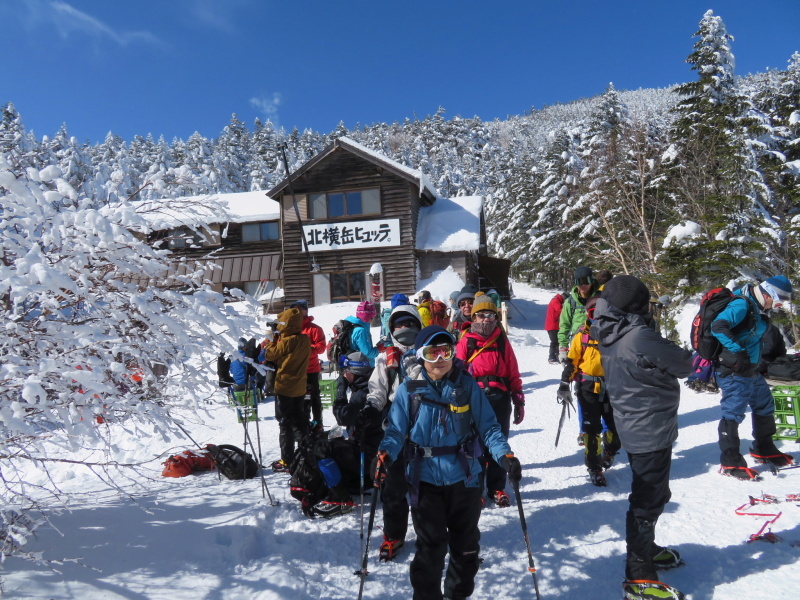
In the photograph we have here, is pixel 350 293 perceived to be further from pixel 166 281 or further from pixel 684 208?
pixel 166 281

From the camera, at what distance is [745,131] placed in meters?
16.3

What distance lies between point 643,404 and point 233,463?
4503 mm

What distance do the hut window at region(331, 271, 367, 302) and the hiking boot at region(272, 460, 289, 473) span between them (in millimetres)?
14044

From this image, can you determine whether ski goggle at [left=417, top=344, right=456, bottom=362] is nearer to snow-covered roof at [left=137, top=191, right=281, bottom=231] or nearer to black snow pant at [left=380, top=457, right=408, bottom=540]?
black snow pant at [left=380, top=457, right=408, bottom=540]

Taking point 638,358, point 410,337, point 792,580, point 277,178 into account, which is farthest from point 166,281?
point 277,178

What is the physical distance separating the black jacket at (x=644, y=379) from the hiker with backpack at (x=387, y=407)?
60.7 inches

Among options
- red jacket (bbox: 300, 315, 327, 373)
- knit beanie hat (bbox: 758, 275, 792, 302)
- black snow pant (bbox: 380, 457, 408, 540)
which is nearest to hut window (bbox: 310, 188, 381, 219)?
red jacket (bbox: 300, 315, 327, 373)

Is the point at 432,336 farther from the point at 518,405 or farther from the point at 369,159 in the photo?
the point at 369,159

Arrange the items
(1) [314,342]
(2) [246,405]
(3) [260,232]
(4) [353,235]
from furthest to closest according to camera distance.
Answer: (3) [260,232]
(4) [353,235]
(1) [314,342]
(2) [246,405]

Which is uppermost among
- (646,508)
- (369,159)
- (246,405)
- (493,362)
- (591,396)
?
(369,159)

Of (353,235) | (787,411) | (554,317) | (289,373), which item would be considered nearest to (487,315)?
(289,373)

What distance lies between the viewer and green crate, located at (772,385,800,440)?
5.54 m

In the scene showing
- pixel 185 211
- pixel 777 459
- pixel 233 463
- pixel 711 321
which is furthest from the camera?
pixel 233 463

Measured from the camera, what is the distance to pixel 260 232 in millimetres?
22516
